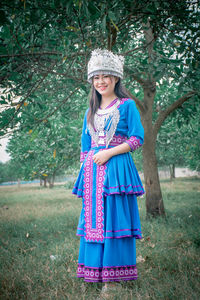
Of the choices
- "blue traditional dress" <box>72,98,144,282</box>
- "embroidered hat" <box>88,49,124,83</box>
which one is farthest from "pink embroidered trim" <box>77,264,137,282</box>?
"embroidered hat" <box>88,49,124,83</box>

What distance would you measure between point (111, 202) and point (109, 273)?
58 centimetres

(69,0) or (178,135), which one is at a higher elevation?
(69,0)

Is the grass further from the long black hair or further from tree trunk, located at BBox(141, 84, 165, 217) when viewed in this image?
the long black hair

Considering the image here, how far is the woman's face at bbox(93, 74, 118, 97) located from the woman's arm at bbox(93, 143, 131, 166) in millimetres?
582

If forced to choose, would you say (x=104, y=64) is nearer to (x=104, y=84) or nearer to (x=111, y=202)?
(x=104, y=84)

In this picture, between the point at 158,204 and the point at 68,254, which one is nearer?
the point at 68,254

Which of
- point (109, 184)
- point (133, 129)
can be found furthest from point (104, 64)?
point (109, 184)

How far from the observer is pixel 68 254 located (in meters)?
3.21

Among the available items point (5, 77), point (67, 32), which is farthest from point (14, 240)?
point (67, 32)

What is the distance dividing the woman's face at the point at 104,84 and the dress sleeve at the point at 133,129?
25 cm

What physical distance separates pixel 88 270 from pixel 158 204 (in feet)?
10.9

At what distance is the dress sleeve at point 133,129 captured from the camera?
7.54 feet

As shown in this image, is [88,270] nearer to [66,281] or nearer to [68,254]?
[66,281]

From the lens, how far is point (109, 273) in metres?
2.12
